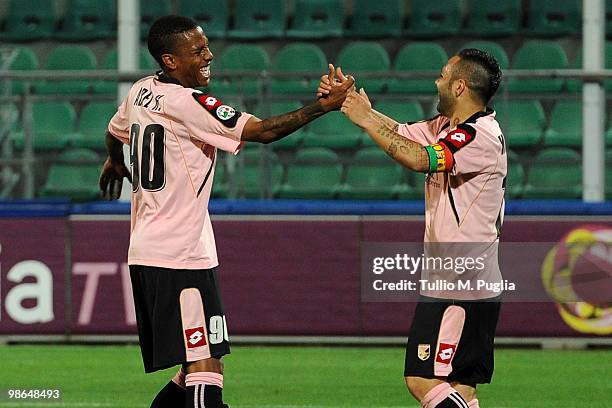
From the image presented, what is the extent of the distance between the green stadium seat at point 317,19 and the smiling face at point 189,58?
973 centimetres

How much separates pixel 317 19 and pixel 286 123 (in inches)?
408

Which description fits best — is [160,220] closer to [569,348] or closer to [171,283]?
[171,283]

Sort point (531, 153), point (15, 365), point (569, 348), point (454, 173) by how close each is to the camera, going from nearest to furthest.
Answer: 1. point (454, 173)
2. point (15, 365)
3. point (569, 348)
4. point (531, 153)

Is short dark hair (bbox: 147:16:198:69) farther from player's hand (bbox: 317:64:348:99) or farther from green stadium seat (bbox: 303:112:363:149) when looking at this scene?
green stadium seat (bbox: 303:112:363:149)

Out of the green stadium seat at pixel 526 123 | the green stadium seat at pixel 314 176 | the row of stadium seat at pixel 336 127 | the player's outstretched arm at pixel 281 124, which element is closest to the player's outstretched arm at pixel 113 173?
the player's outstretched arm at pixel 281 124

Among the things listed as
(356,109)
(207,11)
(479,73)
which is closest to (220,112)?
(356,109)

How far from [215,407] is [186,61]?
1.45 metres

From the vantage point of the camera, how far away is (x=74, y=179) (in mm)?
13242

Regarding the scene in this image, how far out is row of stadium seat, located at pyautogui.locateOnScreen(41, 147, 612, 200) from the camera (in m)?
11.7

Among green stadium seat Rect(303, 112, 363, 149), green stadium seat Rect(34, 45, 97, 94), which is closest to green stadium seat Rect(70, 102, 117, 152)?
green stadium seat Rect(34, 45, 97, 94)

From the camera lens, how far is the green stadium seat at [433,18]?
15.3 metres

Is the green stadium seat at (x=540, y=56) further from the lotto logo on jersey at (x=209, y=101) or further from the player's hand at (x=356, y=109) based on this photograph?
the lotto logo on jersey at (x=209, y=101)

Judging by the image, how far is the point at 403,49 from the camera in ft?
48.7

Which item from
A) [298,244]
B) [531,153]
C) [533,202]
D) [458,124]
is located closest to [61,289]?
[298,244]
